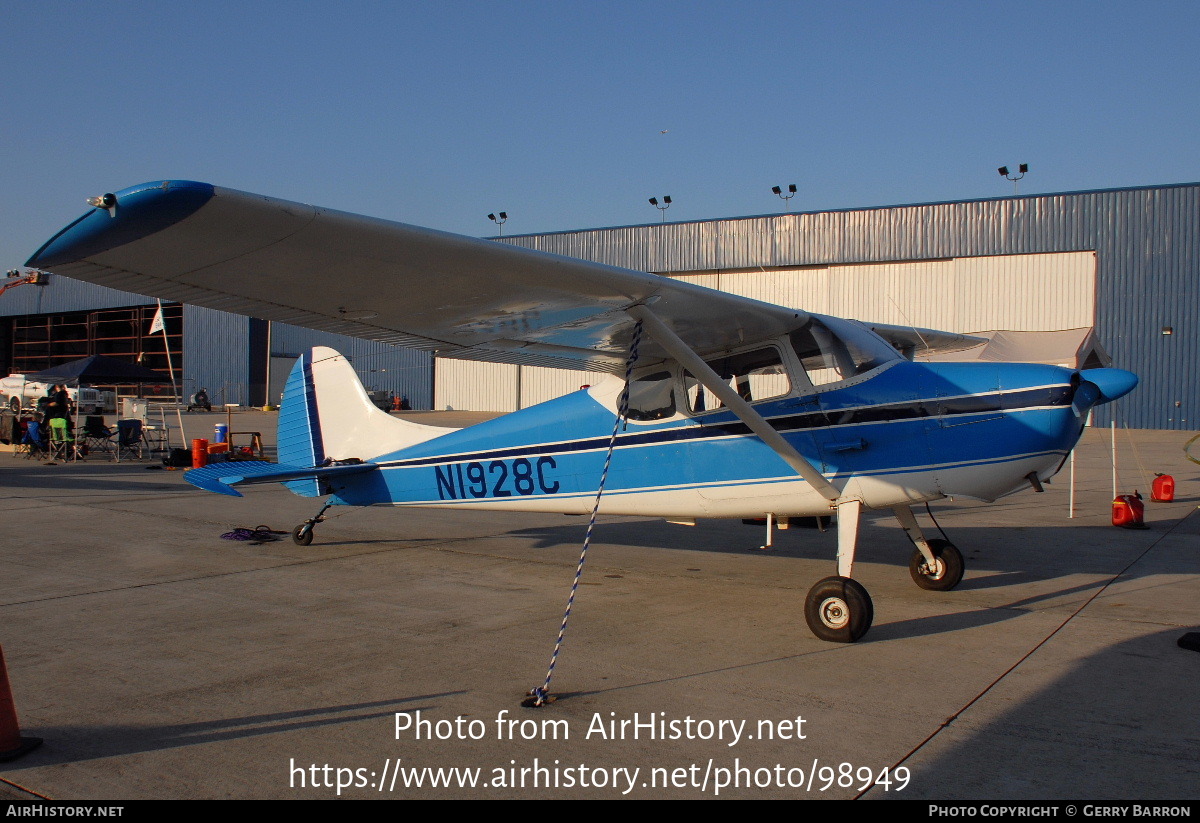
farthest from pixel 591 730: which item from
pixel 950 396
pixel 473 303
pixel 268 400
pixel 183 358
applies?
pixel 183 358

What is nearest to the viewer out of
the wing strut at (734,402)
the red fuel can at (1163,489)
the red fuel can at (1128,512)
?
the wing strut at (734,402)

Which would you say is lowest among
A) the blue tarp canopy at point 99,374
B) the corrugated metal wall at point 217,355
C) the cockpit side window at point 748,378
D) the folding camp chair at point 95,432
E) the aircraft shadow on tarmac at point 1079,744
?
the aircraft shadow on tarmac at point 1079,744

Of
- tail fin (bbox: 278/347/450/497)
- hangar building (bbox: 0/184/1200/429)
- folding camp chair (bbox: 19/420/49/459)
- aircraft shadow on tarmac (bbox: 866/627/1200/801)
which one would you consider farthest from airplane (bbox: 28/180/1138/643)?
hangar building (bbox: 0/184/1200/429)

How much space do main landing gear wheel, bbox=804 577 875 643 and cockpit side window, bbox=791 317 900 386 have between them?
4.94 feet

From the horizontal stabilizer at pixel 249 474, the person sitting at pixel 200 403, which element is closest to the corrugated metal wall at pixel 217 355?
the person sitting at pixel 200 403

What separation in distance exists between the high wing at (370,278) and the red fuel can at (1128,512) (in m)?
7.04

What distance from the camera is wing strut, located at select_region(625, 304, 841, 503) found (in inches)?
216

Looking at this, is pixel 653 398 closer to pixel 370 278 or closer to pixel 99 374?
pixel 370 278

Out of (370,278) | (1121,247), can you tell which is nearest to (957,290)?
(1121,247)

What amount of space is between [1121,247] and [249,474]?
3241 centimetres

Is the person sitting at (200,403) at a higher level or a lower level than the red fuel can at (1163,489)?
higher

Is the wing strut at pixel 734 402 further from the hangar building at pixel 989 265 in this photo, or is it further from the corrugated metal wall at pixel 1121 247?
the corrugated metal wall at pixel 1121 247

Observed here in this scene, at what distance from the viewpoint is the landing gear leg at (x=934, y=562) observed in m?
6.85
